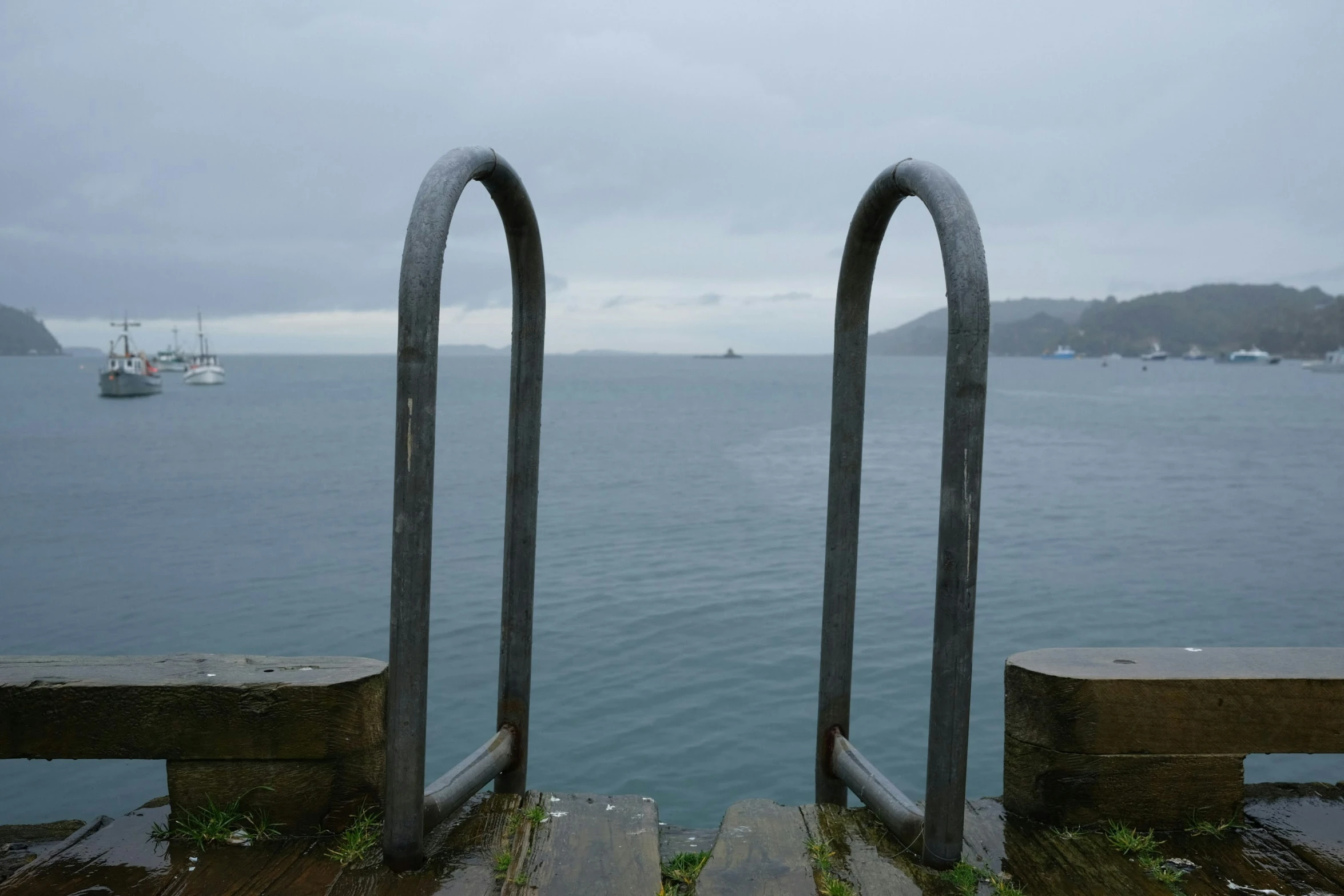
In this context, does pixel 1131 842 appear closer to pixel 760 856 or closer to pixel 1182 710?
Answer: pixel 1182 710

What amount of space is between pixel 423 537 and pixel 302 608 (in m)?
13.8

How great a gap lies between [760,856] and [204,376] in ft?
435

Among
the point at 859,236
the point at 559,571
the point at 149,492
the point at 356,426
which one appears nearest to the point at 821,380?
the point at 356,426

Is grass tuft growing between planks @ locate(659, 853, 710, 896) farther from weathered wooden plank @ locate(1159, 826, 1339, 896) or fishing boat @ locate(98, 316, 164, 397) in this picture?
fishing boat @ locate(98, 316, 164, 397)

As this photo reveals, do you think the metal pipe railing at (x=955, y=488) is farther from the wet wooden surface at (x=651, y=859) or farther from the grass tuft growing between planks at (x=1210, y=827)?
the grass tuft growing between planks at (x=1210, y=827)

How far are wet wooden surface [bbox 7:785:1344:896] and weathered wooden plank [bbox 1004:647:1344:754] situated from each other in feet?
0.85

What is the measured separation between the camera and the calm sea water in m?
9.98

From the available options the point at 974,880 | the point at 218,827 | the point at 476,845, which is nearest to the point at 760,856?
the point at 974,880

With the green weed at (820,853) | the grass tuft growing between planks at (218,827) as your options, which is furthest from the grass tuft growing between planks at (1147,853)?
the grass tuft growing between planks at (218,827)

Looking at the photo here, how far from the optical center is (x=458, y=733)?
1030cm

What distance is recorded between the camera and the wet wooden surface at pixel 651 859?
2.64m

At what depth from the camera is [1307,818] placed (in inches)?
123

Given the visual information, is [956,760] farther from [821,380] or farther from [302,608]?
[821,380]

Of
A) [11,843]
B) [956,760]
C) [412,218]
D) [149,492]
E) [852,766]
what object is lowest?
[149,492]
